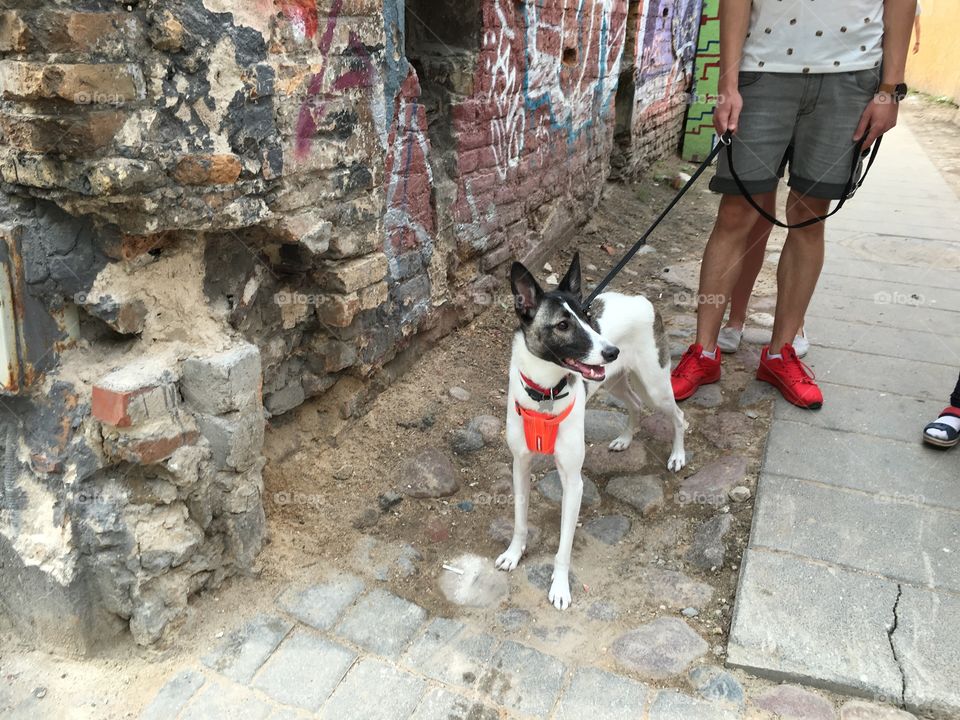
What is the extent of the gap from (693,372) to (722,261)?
567mm

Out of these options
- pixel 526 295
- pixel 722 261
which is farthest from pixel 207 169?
pixel 722 261

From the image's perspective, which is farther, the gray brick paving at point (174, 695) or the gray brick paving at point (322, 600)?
the gray brick paving at point (322, 600)

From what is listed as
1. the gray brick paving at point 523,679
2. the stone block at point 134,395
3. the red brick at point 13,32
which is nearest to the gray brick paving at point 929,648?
the gray brick paving at point 523,679

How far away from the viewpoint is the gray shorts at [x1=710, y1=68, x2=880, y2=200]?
10.2 feet

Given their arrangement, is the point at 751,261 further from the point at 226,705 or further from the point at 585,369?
the point at 226,705

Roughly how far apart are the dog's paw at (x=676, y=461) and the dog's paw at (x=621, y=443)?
0.67 ft

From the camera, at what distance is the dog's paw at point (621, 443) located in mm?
3258

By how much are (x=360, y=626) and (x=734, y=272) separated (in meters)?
2.43

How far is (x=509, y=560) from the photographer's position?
2.64m

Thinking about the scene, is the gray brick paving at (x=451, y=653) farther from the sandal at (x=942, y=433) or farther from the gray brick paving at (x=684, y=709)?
the sandal at (x=942, y=433)

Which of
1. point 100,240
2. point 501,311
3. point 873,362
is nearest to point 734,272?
point 873,362

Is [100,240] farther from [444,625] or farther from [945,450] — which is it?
[945,450]

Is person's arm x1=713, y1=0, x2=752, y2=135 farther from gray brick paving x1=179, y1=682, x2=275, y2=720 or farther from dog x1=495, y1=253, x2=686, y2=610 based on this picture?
gray brick paving x1=179, y1=682, x2=275, y2=720

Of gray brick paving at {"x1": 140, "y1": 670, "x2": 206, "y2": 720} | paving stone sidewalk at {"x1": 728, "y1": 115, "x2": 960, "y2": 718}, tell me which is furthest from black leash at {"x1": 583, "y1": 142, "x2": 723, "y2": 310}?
gray brick paving at {"x1": 140, "y1": 670, "x2": 206, "y2": 720}
